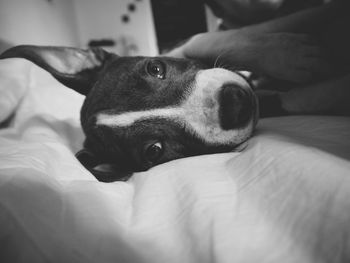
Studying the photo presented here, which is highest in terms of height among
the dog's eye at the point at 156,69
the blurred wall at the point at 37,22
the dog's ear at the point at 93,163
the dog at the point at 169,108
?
the blurred wall at the point at 37,22

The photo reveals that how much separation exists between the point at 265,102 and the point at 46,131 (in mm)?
1063

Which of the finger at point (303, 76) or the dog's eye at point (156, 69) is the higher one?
the dog's eye at point (156, 69)

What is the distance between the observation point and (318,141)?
2.35 feet

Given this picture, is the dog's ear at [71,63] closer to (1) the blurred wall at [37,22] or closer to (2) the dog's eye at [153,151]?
(2) the dog's eye at [153,151]

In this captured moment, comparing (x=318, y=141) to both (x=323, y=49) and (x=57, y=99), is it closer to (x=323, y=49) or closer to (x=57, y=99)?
(x=323, y=49)

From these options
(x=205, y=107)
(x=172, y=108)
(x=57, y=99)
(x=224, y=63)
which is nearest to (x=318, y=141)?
(x=205, y=107)

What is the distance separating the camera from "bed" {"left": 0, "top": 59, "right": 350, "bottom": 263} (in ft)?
1.33

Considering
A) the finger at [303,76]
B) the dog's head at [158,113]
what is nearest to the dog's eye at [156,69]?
the dog's head at [158,113]

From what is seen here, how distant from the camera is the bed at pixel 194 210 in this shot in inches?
15.9

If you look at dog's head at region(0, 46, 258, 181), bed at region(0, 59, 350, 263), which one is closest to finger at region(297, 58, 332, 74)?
dog's head at region(0, 46, 258, 181)

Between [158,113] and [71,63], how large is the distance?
755mm

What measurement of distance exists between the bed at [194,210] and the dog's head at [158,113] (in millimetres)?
254

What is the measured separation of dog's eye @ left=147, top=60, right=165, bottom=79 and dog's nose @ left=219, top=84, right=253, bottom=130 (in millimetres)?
310

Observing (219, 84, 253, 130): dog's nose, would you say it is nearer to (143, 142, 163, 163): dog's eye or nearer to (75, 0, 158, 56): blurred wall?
(143, 142, 163, 163): dog's eye
